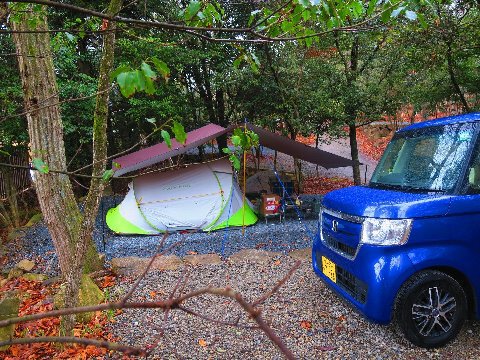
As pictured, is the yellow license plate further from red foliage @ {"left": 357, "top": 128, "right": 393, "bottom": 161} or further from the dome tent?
red foliage @ {"left": 357, "top": 128, "right": 393, "bottom": 161}

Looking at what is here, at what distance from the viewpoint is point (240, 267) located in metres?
5.19

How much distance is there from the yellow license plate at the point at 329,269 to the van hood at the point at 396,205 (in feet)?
1.95

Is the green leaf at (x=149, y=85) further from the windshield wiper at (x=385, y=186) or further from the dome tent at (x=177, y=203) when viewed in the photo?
the dome tent at (x=177, y=203)

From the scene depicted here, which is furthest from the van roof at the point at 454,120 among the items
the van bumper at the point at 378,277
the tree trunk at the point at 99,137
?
the tree trunk at the point at 99,137

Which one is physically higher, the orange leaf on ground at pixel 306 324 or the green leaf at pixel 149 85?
the green leaf at pixel 149 85

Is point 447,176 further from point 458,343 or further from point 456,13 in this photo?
point 456,13

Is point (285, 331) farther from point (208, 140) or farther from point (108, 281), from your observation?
point (208, 140)

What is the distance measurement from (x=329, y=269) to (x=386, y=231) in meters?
0.91

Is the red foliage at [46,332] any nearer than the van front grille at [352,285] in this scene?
No

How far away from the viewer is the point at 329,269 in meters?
3.54

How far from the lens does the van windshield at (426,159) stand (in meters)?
3.02

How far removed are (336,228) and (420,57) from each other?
6703 millimetres

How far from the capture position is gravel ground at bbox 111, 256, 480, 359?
2.96m

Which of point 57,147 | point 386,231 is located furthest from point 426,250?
point 57,147
